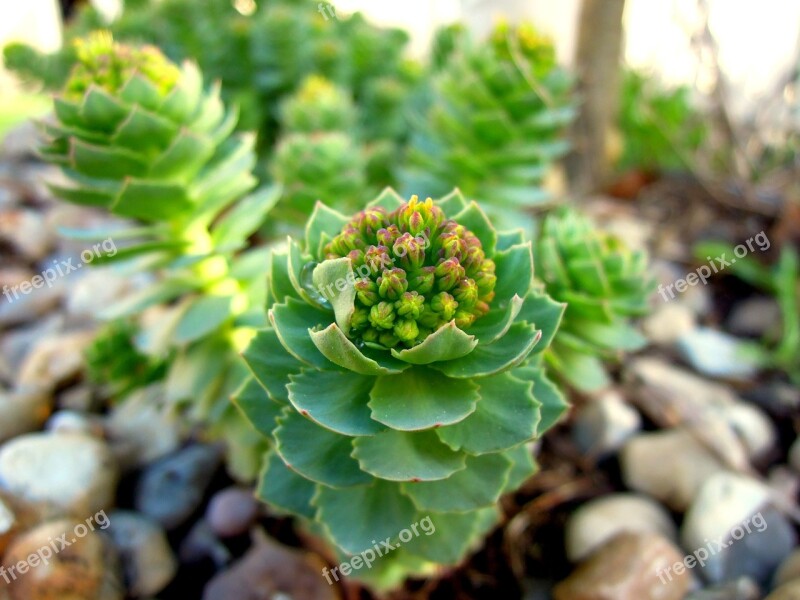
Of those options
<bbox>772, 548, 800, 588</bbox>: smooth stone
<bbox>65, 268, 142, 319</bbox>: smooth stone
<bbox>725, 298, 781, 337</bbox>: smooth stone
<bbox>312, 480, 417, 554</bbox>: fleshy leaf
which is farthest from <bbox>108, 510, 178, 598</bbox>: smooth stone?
<bbox>725, 298, 781, 337</bbox>: smooth stone

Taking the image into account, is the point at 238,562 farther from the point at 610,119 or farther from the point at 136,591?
the point at 610,119

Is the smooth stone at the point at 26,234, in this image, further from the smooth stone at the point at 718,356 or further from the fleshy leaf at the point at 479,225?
the smooth stone at the point at 718,356

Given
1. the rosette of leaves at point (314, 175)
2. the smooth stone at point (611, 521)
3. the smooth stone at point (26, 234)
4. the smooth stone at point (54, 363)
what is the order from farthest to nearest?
the smooth stone at point (26, 234), the smooth stone at point (54, 363), the rosette of leaves at point (314, 175), the smooth stone at point (611, 521)

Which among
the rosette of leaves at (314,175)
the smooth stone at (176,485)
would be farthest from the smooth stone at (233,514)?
the rosette of leaves at (314,175)

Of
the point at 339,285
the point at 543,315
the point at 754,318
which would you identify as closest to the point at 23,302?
the point at 339,285

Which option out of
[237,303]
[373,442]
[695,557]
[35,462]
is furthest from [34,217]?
[695,557]

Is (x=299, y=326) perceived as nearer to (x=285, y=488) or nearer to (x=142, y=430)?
(x=285, y=488)
